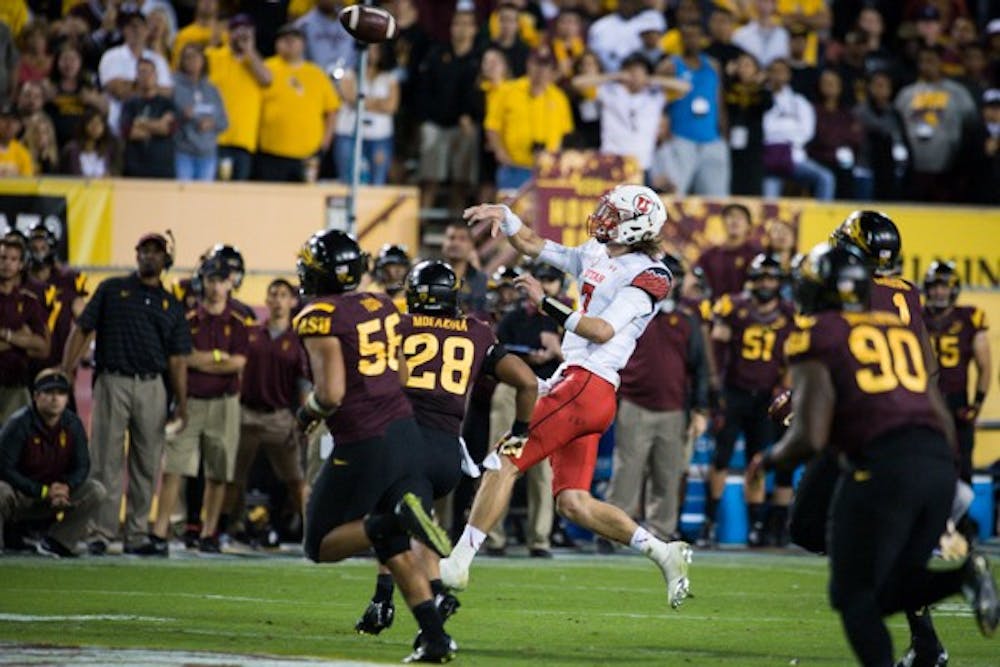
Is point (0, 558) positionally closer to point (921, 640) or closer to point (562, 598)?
point (562, 598)

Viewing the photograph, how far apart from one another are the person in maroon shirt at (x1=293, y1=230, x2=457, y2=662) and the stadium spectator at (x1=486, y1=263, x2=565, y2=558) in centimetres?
612

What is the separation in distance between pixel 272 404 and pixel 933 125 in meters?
8.14

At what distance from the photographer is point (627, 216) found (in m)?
10.3

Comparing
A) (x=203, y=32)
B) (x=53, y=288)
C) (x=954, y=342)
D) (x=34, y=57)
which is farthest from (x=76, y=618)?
(x=203, y=32)

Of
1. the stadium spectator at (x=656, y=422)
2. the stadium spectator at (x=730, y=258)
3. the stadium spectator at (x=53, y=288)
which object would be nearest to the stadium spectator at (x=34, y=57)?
the stadium spectator at (x=53, y=288)

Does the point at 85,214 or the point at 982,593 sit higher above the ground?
the point at 85,214

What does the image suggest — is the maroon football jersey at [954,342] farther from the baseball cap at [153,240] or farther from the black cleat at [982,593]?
the black cleat at [982,593]

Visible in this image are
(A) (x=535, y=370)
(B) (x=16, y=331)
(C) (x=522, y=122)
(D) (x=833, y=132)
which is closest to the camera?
(B) (x=16, y=331)

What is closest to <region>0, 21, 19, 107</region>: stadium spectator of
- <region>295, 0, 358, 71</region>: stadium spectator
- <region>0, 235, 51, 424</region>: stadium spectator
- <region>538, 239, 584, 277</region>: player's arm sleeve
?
<region>295, 0, 358, 71</region>: stadium spectator

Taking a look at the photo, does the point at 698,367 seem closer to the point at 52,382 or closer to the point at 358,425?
the point at 52,382

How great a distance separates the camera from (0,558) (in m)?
13.4

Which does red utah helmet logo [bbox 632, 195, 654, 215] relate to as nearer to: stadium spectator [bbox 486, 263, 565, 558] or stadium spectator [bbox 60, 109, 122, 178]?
stadium spectator [bbox 486, 263, 565, 558]

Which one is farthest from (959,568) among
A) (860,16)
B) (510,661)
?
(860,16)

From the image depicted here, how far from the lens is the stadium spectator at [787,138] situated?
19.1 meters
